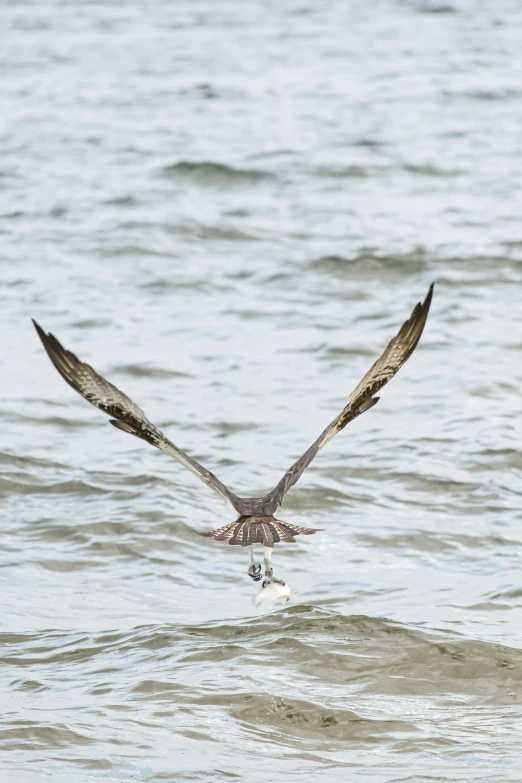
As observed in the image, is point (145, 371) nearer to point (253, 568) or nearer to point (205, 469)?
point (205, 469)

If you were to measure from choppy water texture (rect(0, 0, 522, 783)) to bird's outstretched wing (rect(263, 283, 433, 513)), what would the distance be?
109cm

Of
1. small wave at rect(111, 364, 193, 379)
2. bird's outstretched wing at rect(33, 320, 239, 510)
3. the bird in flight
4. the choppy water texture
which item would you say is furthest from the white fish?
small wave at rect(111, 364, 193, 379)

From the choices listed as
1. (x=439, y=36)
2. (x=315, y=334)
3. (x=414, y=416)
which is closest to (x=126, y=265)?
(x=315, y=334)

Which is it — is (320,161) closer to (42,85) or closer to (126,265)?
(126,265)

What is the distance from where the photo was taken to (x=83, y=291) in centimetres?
1352

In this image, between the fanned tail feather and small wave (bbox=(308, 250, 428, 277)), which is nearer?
the fanned tail feather

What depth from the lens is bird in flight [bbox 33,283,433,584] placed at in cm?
546

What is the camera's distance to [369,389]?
20.1 feet

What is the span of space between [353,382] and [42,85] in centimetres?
1320

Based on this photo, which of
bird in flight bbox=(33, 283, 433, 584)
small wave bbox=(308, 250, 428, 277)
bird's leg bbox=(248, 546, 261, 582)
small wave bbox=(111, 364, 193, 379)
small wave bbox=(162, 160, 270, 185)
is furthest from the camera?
small wave bbox=(162, 160, 270, 185)

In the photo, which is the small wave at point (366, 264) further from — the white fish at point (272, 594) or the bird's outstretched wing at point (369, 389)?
the white fish at point (272, 594)

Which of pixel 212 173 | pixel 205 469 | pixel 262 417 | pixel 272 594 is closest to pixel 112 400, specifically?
pixel 205 469

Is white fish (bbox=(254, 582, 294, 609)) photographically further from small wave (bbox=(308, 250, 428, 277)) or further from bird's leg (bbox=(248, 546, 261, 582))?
small wave (bbox=(308, 250, 428, 277))

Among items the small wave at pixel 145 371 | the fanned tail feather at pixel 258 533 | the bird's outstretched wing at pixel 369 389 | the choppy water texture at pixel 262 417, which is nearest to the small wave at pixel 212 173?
the choppy water texture at pixel 262 417
